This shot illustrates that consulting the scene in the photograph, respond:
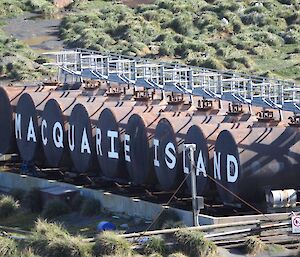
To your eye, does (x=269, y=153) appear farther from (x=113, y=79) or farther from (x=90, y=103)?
(x=113, y=79)

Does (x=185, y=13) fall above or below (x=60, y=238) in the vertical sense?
above

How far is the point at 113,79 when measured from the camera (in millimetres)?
43375

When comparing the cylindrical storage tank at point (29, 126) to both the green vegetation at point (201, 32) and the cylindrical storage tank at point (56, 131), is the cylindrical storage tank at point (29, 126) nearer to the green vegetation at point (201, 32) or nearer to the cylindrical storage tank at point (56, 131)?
the cylindrical storage tank at point (56, 131)

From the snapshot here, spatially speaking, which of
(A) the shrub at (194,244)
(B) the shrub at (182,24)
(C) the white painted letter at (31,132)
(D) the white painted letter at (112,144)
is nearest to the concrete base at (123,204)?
(D) the white painted letter at (112,144)

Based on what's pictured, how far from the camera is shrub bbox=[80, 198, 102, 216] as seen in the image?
3587 centimetres

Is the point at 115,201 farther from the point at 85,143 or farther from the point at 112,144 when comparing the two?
the point at 85,143

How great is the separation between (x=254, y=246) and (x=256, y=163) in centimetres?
345

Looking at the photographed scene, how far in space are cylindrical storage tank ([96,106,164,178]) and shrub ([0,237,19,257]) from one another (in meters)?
7.04

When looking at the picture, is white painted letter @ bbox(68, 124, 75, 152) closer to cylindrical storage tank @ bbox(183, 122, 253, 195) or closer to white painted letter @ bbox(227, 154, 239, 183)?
cylindrical storage tank @ bbox(183, 122, 253, 195)

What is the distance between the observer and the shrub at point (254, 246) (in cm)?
2934

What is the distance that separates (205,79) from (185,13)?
38997 mm

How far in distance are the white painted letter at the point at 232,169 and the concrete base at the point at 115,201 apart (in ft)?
4.72

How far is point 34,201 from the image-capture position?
37.4 meters

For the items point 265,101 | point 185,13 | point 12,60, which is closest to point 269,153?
point 265,101
